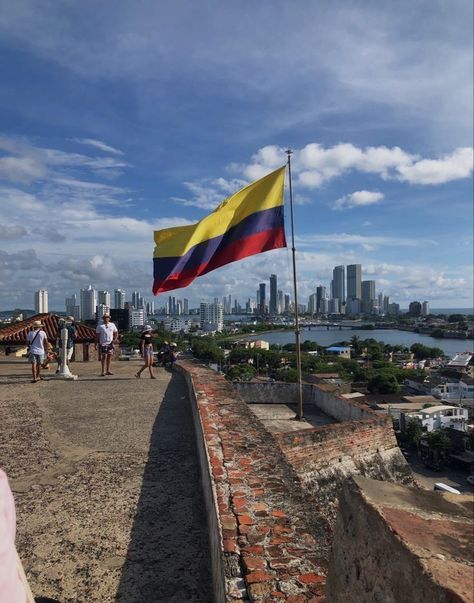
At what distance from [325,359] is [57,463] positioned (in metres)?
81.0

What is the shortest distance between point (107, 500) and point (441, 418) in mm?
46103

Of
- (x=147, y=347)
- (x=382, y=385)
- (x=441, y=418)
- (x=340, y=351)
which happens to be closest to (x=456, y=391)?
(x=382, y=385)

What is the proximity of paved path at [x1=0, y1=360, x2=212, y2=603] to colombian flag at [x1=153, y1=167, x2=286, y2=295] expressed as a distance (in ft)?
6.06

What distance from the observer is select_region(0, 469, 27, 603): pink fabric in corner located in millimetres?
1068

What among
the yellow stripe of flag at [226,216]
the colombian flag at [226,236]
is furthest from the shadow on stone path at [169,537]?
the yellow stripe of flag at [226,216]

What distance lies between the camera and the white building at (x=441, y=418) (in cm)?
4233

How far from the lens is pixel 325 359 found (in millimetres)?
82750

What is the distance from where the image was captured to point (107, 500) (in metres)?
3.39

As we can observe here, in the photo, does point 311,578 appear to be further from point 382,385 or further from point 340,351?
point 340,351

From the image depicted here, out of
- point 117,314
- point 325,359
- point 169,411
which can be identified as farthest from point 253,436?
point 325,359

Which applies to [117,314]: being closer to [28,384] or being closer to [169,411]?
[28,384]

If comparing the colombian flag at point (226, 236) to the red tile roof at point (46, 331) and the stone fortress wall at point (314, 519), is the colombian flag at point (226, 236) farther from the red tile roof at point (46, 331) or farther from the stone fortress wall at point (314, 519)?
the red tile roof at point (46, 331)

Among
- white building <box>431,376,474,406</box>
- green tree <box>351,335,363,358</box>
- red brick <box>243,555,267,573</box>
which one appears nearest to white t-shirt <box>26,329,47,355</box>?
red brick <box>243,555,267,573</box>

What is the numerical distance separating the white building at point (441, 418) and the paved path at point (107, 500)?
41.4m
